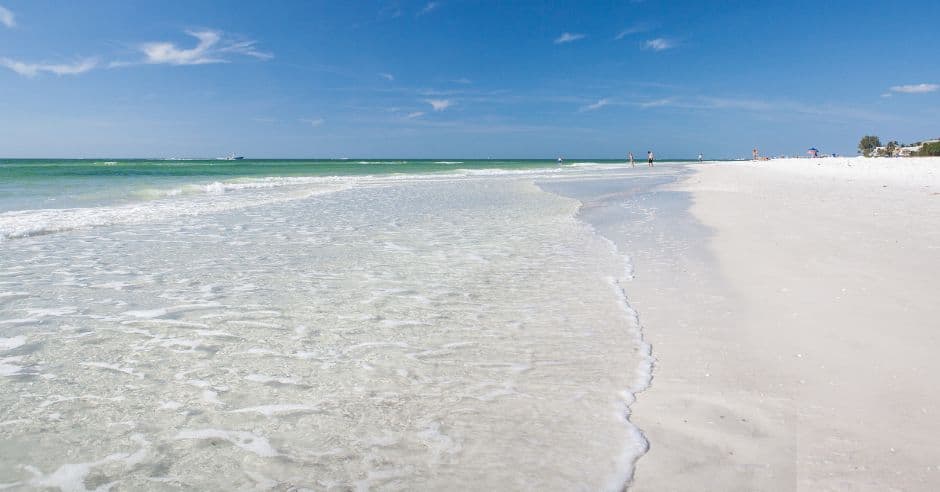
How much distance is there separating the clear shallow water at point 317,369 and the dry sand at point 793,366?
32cm

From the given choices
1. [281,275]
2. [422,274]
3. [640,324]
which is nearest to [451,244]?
[422,274]

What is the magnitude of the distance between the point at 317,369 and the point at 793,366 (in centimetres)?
338

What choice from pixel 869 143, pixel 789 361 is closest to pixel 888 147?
pixel 869 143

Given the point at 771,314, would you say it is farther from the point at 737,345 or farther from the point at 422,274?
the point at 422,274

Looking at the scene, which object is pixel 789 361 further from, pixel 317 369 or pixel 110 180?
pixel 110 180

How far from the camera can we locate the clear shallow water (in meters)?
2.79

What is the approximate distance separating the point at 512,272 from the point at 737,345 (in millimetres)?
3243

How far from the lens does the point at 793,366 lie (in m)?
3.83

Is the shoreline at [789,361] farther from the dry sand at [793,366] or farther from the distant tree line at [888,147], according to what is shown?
the distant tree line at [888,147]

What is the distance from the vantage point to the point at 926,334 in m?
4.30

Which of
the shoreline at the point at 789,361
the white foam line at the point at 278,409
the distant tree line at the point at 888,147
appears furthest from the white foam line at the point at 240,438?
the distant tree line at the point at 888,147

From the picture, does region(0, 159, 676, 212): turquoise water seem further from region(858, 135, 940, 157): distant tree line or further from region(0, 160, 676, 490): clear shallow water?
region(858, 135, 940, 157): distant tree line

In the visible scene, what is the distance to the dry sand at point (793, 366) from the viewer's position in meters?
2.67

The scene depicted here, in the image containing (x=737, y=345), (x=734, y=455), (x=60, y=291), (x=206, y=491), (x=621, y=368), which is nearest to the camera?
(x=206, y=491)
